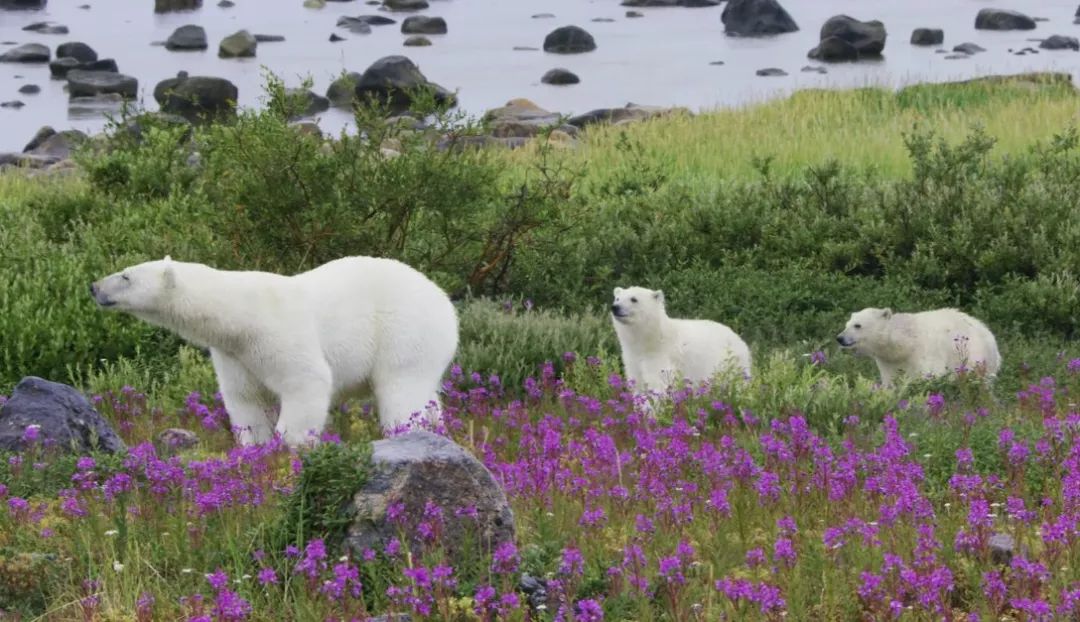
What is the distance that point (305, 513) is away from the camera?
644 centimetres

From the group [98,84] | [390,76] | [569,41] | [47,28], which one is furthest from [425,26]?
[390,76]

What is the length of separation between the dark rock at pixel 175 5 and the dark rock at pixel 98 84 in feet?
117

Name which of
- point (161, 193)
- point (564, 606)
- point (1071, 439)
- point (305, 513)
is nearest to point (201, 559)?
point (305, 513)

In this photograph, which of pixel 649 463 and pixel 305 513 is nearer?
pixel 305 513

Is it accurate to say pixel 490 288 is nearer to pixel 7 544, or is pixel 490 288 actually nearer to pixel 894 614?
pixel 7 544

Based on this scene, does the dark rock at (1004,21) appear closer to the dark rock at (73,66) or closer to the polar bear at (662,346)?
the dark rock at (73,66)

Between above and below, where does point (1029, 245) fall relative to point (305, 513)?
below

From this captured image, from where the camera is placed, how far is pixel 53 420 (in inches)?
325

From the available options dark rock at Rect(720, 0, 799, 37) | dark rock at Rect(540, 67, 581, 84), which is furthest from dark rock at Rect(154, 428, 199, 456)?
dark rock at Rect(720, 0, 799, 37)

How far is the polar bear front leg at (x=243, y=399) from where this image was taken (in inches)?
346

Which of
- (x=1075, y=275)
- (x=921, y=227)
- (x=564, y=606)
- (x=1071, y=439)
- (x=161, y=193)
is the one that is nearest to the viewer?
(x=564, y=606)

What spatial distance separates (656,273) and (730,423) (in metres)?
6.05

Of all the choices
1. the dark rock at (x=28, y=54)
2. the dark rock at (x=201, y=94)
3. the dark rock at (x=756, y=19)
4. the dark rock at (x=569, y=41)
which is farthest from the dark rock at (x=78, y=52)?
the dark rock at (x=756, y=19)

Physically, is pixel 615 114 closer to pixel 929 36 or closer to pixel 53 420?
pixel 929 36
